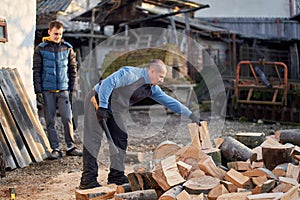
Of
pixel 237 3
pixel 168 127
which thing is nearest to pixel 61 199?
pixel 168 127

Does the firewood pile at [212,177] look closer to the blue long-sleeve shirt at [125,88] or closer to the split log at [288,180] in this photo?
the split log at [288,180]

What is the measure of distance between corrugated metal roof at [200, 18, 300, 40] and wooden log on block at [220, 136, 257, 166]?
17842mm

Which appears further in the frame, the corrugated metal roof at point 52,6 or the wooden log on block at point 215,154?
the corrugated metal roof at point 52,6

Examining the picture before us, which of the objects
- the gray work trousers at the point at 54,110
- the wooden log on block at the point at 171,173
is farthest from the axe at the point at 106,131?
the gray work trousers at the point at 54,110

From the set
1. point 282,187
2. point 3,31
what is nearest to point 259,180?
point 282,187

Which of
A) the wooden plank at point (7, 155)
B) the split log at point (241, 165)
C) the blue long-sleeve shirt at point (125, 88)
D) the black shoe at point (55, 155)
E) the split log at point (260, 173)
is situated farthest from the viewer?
the black shoe at point (55, 155)

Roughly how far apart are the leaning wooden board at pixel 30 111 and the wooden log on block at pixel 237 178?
327 centimetres

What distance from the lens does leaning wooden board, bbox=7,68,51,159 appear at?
7.06m

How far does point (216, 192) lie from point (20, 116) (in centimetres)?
359

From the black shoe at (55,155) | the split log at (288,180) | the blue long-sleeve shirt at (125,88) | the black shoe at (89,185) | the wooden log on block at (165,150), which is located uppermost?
the blue long-sleeve shirt at (125,88)

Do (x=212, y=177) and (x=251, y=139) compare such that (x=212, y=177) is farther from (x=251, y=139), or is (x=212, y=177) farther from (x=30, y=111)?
(x=30, y=111)

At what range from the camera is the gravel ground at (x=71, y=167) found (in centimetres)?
545

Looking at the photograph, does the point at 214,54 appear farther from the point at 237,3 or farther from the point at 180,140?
the point at 180,140

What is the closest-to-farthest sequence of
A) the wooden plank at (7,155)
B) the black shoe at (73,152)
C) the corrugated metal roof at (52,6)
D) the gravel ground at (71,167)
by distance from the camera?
the gravel ground at (71,167) → the wooden plank at (7,155) → the black shoe at (73,152) → the corrugated metal roof at (52,6)
